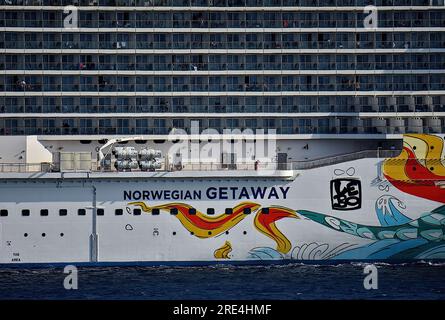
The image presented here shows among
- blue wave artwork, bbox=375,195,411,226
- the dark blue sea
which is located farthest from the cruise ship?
the dark blue sea

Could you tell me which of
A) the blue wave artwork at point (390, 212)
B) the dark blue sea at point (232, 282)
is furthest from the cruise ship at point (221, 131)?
the dark blue sea at point (232, 282)

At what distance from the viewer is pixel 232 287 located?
33.6 metres

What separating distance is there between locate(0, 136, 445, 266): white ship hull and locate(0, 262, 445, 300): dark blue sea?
557 mm

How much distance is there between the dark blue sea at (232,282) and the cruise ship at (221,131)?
2.12 feet

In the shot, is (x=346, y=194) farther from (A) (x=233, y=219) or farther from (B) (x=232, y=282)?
(B) (x=232, y=282)

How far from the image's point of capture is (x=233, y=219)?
37.8 metres

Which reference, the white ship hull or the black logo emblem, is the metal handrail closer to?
the white ship hull

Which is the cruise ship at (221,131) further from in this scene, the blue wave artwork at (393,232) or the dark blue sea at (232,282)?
the dark blue sea at (232,282)

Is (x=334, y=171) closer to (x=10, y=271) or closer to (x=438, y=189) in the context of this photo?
(x=438, y=189)

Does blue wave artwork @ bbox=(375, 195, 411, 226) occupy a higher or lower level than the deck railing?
lower

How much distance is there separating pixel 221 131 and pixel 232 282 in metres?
8.15

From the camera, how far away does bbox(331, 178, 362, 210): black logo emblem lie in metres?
37.8

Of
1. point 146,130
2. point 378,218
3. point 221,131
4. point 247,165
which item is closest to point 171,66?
point 146,130

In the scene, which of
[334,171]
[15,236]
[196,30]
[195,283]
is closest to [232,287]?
[195,283]
